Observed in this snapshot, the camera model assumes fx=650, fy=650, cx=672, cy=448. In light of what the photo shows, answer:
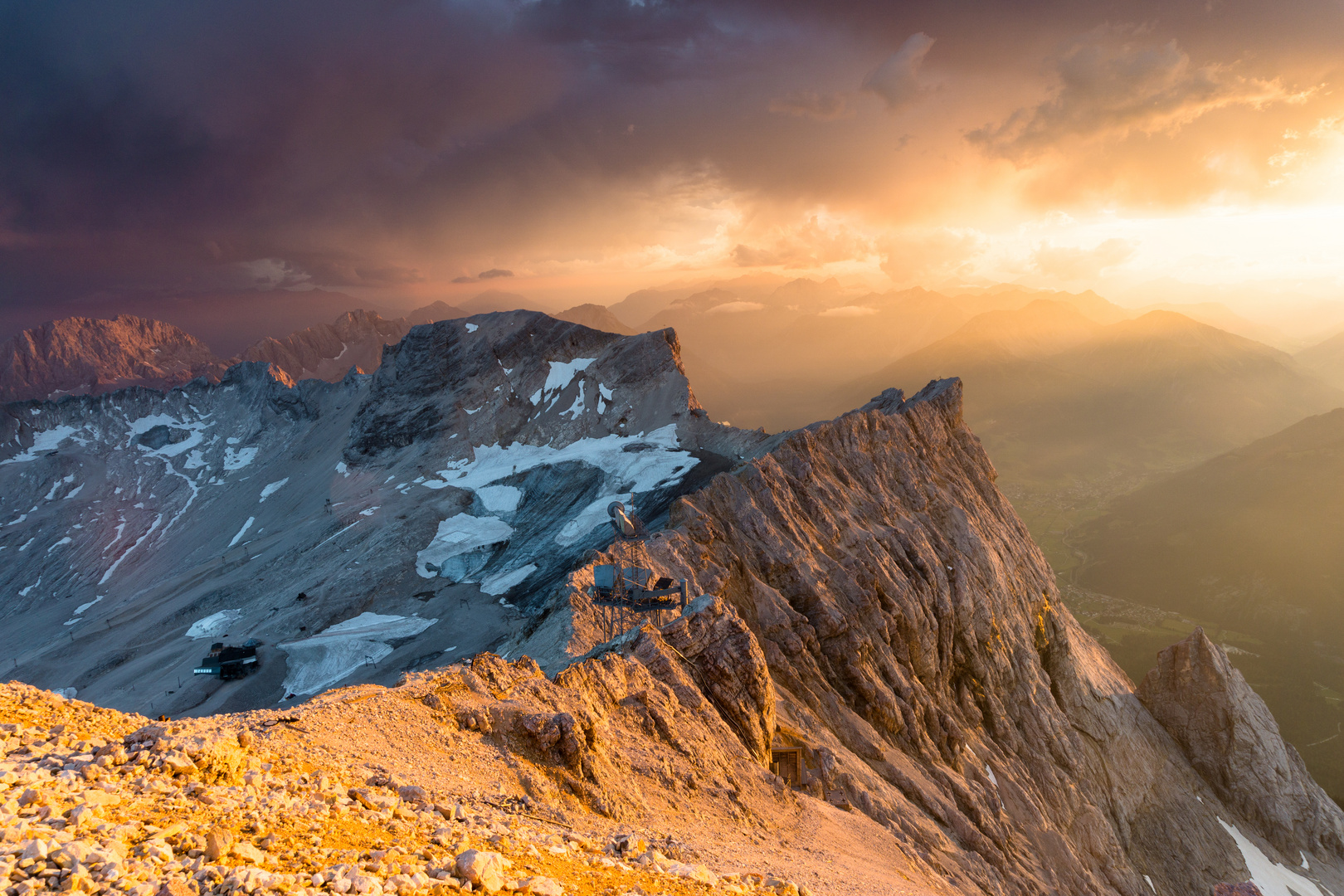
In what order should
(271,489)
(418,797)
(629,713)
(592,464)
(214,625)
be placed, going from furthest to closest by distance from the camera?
(271,489), (592,464), (214,625), (629,713), (418,797)

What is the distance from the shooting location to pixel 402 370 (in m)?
152

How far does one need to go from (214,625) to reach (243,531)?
7230 centimetres

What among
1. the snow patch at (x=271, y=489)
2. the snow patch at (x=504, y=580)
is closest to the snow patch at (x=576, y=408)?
the snow patch at (x=504, y=580)

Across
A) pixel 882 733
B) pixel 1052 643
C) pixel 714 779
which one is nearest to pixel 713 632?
pixel 714 779

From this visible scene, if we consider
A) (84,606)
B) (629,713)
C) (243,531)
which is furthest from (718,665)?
(84,606)

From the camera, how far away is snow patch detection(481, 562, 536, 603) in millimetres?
72250

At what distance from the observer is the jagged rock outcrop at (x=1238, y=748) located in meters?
70.9

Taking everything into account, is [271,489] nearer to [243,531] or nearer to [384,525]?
[243,531]

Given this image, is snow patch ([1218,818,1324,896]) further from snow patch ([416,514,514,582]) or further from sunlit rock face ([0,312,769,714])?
snow patch ([416,514,514,582])

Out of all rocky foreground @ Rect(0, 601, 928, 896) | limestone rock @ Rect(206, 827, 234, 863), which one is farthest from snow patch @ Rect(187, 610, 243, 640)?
limestone rock @ Rect(206, 827, 234, 863)

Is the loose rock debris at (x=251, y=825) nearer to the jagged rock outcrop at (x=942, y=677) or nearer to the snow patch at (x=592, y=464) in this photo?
the jagged rock outcrop at (x=942, y=677)

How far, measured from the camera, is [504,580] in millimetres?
74625

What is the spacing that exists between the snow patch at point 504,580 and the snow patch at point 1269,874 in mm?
76742

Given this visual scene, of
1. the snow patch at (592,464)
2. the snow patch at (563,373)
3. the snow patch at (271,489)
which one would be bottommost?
the snow patch at (271,489)
